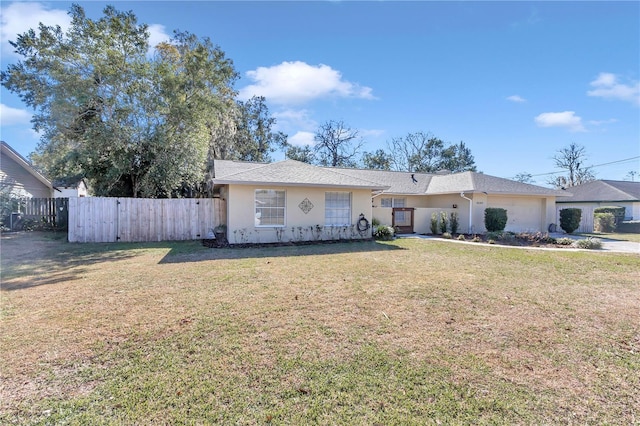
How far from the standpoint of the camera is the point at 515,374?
3.01m

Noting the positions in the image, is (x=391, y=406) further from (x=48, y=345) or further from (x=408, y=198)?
(x=408, y=198)

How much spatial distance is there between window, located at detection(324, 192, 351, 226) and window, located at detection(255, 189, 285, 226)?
1.98 m

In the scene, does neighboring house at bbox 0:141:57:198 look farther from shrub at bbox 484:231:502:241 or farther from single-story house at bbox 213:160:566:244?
shrub at bbox 484:231:502:241

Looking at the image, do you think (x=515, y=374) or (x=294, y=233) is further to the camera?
(x=294, y=233)

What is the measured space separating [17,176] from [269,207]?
15170 mm

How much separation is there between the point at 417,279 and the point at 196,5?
11.6 m

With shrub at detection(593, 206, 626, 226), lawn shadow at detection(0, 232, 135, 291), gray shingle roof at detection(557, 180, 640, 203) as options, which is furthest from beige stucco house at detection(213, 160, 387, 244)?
gray shingle roof at detection(557, 180, 640, 203)

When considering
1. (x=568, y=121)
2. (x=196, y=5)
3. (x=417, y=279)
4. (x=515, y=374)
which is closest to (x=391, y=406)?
(x=515, y=374)

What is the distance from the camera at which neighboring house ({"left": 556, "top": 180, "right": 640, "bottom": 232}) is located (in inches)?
795

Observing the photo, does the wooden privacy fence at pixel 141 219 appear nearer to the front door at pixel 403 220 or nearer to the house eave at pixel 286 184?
the house eave at pixel 286 184

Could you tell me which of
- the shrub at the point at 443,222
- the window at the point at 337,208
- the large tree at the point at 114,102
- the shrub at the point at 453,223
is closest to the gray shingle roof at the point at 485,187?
the shrub at the point at 453,223

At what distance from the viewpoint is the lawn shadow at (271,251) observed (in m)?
8.91

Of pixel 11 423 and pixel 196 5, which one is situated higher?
pixel 196 5

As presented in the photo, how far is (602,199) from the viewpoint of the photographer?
2381 cm
